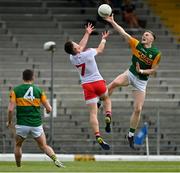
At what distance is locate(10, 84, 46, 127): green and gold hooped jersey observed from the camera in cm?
2681

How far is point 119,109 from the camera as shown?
1499 inches

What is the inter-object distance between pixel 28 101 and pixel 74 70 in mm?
14653

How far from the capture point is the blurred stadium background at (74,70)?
124 feet

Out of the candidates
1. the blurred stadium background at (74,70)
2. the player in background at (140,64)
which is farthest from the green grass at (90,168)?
the blurred stadium background at (74,70)

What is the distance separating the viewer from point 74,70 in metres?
41.4

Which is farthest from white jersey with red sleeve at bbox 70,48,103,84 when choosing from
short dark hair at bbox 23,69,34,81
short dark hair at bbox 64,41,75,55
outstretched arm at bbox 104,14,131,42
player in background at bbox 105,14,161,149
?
short dark hair at bbox 23,69,34,81

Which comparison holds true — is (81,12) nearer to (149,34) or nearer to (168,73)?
(168,73)

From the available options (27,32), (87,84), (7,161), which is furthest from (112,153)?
(87,84)

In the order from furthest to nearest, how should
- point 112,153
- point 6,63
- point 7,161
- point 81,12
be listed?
point 81,12 → point 6,63 → point 112,153 → point 7,161

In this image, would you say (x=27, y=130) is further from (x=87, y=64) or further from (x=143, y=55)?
(x=143, y=55)

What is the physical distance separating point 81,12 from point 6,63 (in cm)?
529

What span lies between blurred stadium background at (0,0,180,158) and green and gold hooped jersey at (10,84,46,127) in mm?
9992

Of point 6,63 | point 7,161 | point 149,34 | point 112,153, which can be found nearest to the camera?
point 149,34

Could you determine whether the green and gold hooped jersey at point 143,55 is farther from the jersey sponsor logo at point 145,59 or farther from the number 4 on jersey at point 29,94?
the number 4 on jersey at point 29,94
